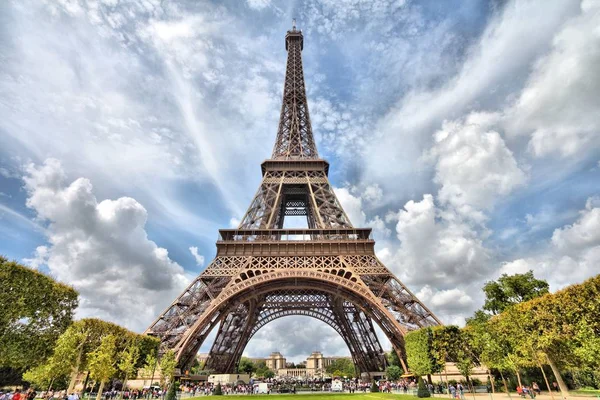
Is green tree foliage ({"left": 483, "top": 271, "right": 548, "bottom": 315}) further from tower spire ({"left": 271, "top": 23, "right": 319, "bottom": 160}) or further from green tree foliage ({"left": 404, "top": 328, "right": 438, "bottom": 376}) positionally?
tower spire ({"left": 271, "top": 23, "right": 319, "bottom": 160})

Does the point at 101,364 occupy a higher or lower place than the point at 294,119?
lower

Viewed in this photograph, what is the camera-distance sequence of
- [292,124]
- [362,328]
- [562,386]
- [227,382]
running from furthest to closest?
[292,124]
[362,328]
[227,382]
[562,386]

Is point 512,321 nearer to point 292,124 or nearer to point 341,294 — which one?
point 341,294

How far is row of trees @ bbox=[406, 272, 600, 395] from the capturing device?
16.3 m

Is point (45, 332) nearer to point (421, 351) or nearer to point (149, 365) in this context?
point (149, 365)

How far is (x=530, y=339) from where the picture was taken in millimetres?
20469

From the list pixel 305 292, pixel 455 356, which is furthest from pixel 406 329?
pixel 305 292

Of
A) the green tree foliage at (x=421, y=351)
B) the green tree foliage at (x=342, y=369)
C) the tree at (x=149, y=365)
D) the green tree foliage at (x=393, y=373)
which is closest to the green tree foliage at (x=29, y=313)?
the tree at (x=149, y=365)

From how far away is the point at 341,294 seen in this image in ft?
100

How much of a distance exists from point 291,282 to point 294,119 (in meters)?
25.5

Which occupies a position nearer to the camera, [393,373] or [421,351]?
[421,351]

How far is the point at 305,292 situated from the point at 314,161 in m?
16.6

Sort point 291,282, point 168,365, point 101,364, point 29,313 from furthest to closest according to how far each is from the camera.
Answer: point 291,282 < point 168,365 < point 101,364 < point 29,313

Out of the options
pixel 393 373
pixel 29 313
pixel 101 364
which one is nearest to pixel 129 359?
pixel 101 364
